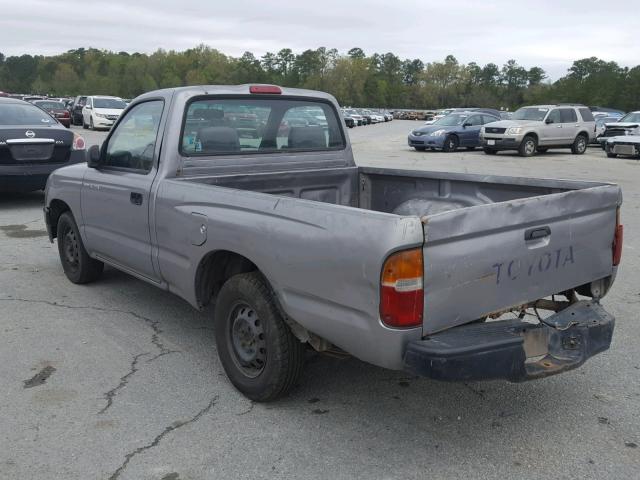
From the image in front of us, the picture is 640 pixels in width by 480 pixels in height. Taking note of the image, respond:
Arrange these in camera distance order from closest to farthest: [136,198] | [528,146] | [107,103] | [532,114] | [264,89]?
1. [136,198]
2. [264,89]
3. [528,146]
4. [532,114]
5. [107,103]

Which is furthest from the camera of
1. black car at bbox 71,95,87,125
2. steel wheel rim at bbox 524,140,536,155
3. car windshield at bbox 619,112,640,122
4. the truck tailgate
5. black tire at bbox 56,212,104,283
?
black car at bbox 71,95,87,125

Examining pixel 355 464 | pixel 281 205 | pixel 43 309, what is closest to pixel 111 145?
pixel 43 309

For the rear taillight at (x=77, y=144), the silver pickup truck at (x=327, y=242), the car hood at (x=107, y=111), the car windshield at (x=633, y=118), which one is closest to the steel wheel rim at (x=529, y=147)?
the car windshield at (x=633, y=118)

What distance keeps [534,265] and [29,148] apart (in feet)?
27.3

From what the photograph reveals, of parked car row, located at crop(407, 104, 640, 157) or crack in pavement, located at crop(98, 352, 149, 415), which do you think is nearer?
crack in pavement, located at crop(98, 352, 149, 415)

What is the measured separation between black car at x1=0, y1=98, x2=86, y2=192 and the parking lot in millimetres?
4948

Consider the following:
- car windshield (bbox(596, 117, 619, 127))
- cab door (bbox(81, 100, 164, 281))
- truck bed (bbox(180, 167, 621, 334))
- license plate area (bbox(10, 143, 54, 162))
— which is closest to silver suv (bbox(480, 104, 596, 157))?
car windshield (bbox(596, 117, 619, 127))

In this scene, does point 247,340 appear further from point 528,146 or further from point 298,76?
point 298,76

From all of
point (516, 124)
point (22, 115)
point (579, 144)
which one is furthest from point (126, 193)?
point (579, 144)

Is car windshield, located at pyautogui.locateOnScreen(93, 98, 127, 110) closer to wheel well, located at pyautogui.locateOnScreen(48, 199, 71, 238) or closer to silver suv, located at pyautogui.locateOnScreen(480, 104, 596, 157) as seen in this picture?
silver suv, located at pyautogui.locateOnScreen(480, 104, 596, 157)

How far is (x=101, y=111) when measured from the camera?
103 ft

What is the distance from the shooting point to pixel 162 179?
431 centimetres

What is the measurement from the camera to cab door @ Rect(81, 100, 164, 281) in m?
4.50

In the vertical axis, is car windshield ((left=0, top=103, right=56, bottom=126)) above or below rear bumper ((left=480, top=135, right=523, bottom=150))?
above
